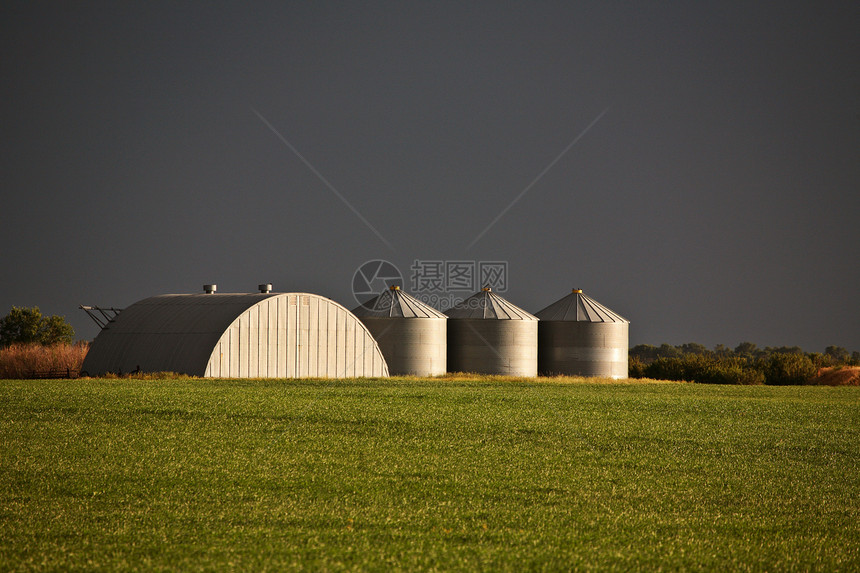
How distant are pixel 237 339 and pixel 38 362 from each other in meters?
10.5

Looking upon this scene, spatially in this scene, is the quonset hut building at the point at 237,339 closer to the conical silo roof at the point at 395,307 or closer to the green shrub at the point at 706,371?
the conical silo roof at the point at 395,307

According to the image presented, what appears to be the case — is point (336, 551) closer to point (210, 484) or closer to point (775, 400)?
point (210, 484)

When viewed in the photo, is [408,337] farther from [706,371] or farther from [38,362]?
[706,371]

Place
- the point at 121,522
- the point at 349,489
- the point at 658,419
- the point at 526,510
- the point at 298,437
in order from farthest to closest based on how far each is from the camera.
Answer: the point at 658,419
the point at 298,437
the point at 349,489
the point at 526,510
the point at 121,522

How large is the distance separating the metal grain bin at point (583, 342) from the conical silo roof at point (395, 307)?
7.29 metres

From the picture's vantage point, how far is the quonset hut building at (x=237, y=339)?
1437 inches

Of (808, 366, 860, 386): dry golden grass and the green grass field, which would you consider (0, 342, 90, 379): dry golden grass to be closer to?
the green grass field

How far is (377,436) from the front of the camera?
728 inches

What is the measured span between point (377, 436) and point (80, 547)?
9.39 m

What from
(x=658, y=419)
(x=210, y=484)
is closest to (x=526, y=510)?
(x=210, y=484)

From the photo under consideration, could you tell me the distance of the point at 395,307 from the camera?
51625 mm

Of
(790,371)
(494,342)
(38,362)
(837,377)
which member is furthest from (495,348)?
(38,362)

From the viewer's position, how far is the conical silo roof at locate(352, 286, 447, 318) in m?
51.2

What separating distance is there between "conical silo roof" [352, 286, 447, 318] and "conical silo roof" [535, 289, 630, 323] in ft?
25.0
